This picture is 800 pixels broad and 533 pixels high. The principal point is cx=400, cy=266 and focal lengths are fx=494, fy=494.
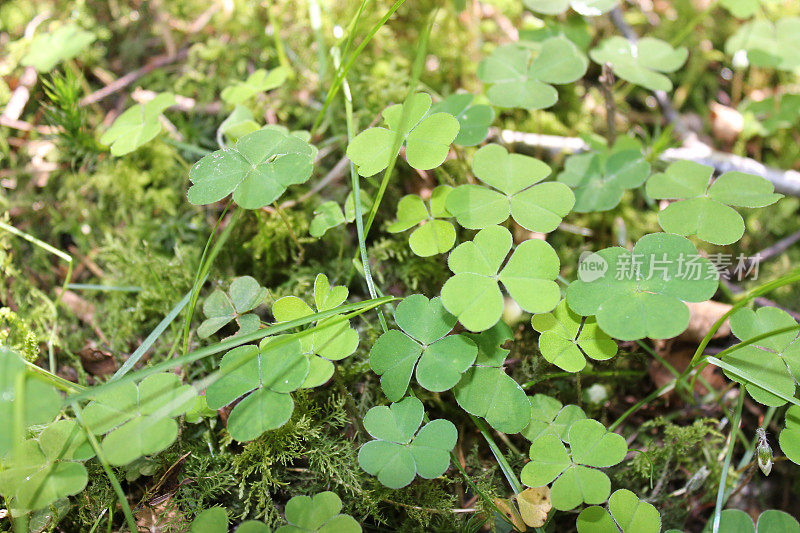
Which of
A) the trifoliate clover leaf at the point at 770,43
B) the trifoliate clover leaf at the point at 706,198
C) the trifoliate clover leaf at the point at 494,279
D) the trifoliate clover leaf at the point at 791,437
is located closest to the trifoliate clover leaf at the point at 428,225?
the trifoliate clover leaf at the point at 494,279

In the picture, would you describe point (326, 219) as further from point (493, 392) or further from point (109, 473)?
point (109, 473)

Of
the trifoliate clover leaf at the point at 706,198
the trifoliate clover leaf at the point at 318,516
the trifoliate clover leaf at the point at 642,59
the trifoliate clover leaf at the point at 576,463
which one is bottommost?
the trifoliate clover leaf at the point at 576,463

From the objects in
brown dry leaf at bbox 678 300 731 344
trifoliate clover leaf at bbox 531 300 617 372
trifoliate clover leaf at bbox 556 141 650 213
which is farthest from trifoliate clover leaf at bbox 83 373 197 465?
brown dry leaf at bbox 678 300 731 344

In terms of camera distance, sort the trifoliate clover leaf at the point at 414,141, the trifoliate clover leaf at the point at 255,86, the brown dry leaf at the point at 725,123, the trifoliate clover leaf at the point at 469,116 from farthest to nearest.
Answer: the brown dry leaf at the point at 725,123, the trifoliate clover leaf at the point at 255,86, the trifoliate clover leaf at the point at 469,116, the trifoliate clover leaf at the point at 414,141

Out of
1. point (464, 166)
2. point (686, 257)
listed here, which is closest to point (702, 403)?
point (686, 257)

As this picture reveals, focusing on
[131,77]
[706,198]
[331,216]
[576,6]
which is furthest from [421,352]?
[131,77]

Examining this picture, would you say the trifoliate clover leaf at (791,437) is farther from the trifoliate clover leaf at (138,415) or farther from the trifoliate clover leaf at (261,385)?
the trifoliate clover leaf at (138,415)
